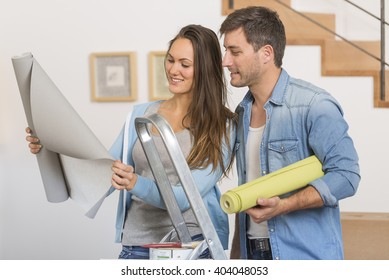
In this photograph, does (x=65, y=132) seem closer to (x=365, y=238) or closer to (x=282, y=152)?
(x=282, y=152)

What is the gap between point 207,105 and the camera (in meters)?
1.98

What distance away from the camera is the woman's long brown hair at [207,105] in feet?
6.27

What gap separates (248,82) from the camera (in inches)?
74.2

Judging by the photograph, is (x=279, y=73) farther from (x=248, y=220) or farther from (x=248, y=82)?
(x=248, y=220)

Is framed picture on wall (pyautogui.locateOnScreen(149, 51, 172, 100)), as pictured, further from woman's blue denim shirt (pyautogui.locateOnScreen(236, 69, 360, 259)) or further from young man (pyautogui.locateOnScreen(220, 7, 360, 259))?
woman's blue denim shirt (pyautogui.locateOnScreen(236, 69, 360, 259))

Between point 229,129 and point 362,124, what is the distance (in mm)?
2040

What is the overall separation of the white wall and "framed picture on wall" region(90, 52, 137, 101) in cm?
4

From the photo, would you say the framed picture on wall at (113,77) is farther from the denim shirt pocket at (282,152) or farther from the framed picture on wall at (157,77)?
the denim shirt pocket at (282,152)

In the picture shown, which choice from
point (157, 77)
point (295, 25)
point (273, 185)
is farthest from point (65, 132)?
point (295, 25)

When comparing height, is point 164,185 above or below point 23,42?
below

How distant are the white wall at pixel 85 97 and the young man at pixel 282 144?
6.39 ft

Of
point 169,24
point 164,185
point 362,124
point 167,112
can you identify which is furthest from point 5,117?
point 164,185

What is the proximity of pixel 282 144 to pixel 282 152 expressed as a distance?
0.07 feet

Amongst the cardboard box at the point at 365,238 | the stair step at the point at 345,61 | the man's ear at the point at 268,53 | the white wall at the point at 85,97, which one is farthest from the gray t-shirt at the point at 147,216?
the stair step at the point at 345,61
